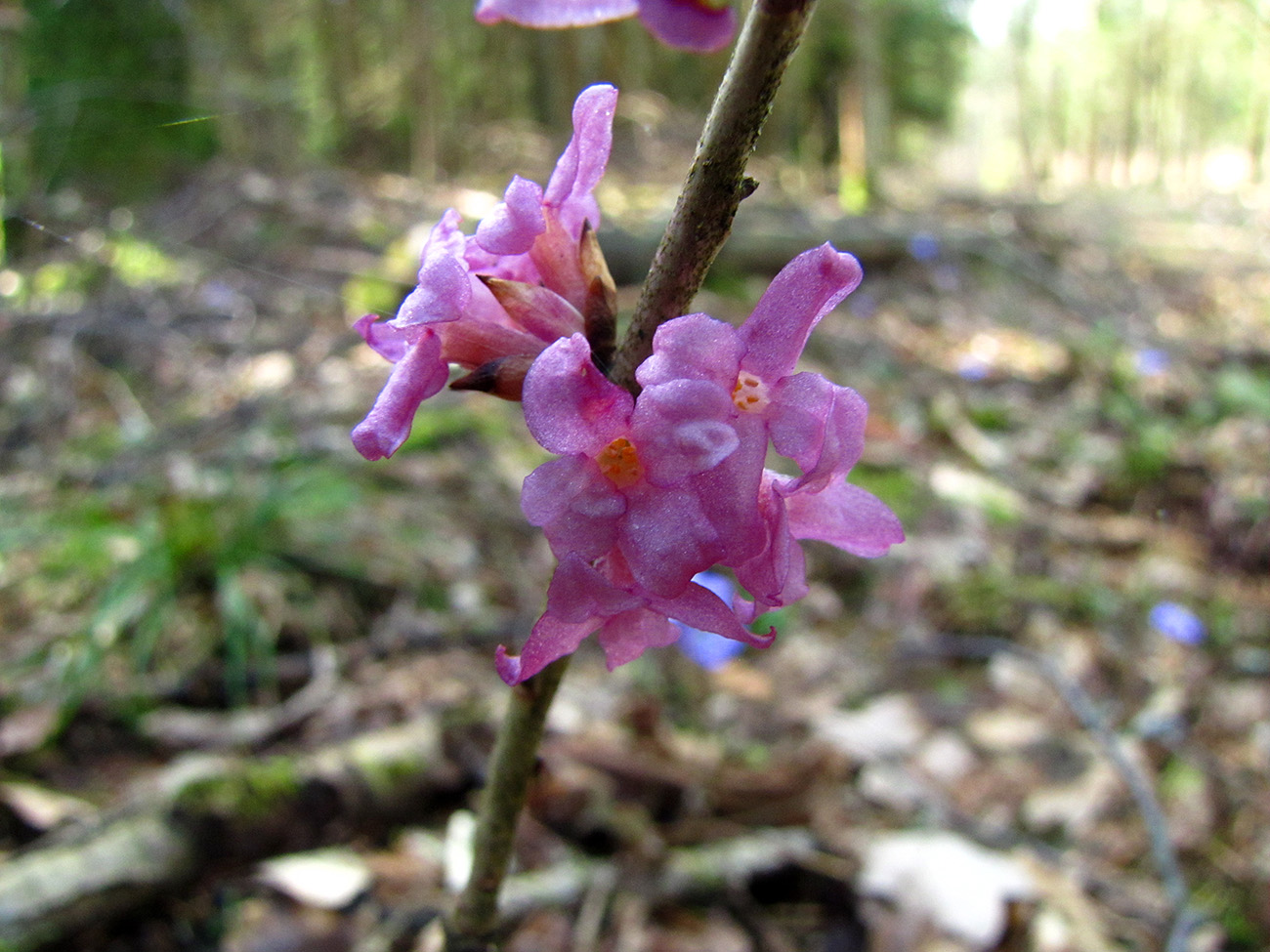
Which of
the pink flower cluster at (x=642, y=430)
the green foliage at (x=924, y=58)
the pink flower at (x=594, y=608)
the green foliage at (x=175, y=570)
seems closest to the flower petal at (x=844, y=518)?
the pink flower cluster at (x=642, y=430)

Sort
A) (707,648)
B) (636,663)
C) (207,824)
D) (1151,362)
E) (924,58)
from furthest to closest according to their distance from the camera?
(924,58), (1151,362), (636,663), (707,648), (207,824)

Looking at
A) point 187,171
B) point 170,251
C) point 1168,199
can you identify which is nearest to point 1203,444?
point 170,251

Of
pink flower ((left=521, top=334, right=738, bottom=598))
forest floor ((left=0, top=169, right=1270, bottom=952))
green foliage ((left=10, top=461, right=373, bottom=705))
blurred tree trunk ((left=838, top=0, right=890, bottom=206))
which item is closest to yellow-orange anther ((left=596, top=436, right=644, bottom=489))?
pink flower ((left=521, top=334, right=738, bottom=598))

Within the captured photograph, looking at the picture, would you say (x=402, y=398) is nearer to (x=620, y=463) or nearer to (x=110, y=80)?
(x=620, y=463)

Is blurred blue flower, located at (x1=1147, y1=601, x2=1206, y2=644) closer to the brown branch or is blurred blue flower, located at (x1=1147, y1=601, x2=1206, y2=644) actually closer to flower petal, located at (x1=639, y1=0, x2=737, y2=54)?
the brown branch

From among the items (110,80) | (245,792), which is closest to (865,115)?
(110,80)

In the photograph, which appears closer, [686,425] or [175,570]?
[686,425]

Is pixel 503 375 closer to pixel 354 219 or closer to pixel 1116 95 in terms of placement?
pixel 354 219
